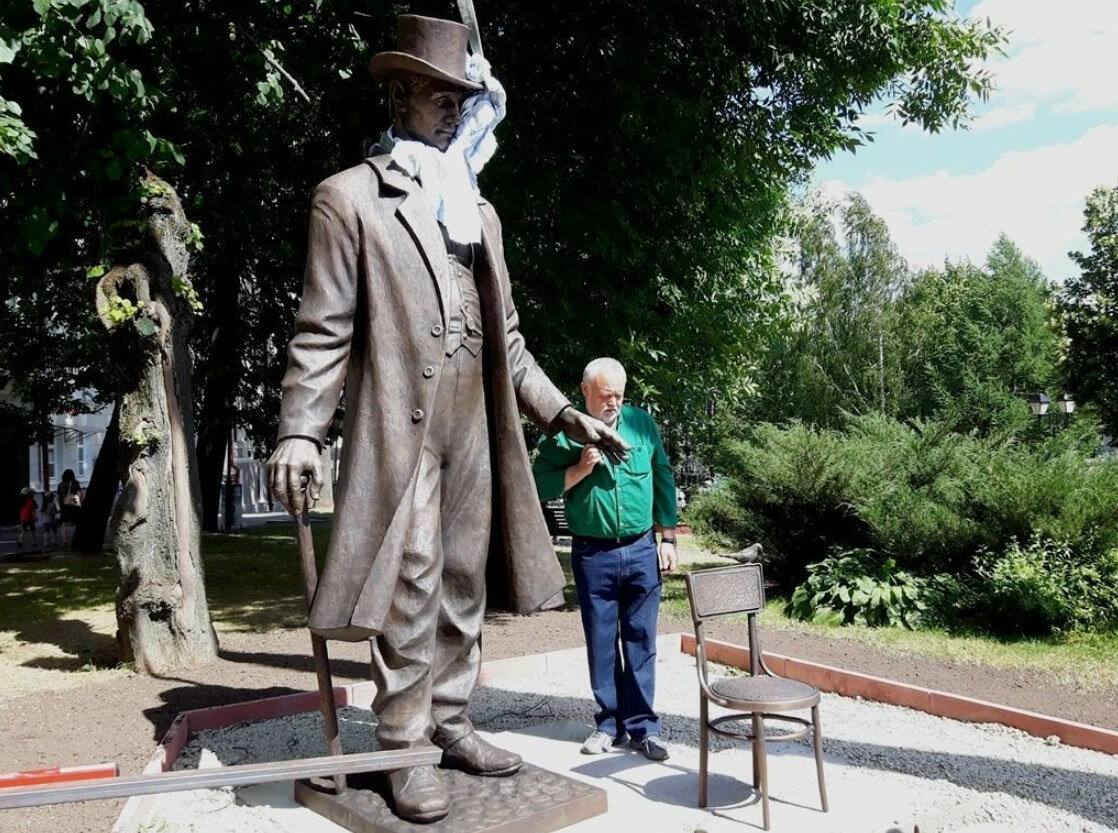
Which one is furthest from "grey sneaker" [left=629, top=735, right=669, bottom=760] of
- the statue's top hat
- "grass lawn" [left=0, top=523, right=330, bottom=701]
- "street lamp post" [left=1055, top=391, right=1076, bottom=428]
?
"street lamp post" [left=1055, top=391, right=1076, bottom=428]

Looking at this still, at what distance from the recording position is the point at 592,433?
164 inches

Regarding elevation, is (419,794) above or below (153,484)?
below

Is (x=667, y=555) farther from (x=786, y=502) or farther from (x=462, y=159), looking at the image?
(x=786, y=502)

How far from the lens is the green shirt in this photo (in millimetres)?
5074

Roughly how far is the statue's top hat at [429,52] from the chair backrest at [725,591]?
2394 mm

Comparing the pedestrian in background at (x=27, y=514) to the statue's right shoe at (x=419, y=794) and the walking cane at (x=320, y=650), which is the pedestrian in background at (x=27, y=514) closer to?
the walking cane at (x=320, y=650)

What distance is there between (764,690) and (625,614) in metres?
1.14

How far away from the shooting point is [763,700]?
13.3 feet

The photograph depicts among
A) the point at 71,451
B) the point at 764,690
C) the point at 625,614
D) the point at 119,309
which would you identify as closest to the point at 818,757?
the point at 764,690

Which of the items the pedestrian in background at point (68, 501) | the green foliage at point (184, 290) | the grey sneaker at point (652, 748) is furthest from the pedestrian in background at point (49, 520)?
the grey sneaker at point (652, 748)

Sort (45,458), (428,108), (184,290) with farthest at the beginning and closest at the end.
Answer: (45,458) < (184,290) < (428,108)

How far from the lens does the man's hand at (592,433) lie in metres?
4.14

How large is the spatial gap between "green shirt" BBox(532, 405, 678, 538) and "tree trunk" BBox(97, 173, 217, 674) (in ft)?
13.7

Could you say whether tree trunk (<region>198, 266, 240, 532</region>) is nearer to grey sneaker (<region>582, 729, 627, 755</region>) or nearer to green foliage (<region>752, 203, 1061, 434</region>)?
grey sneaker (<region>582, 729, 627, 755</region>)
